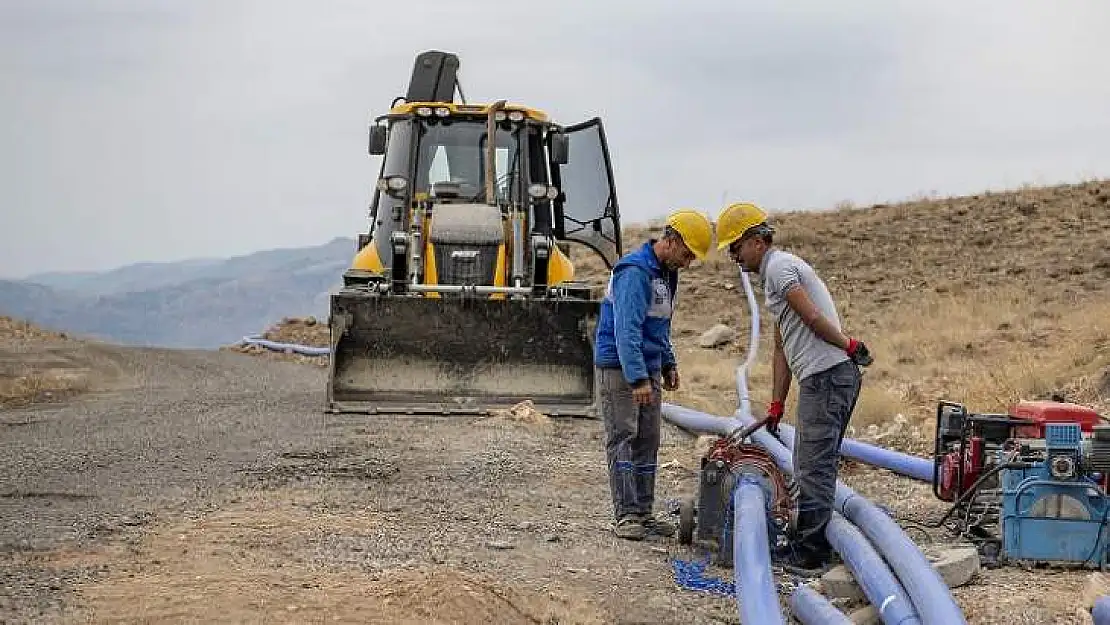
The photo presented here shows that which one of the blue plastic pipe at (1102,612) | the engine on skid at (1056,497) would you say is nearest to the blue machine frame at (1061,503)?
the engine on skid at (1056,497)

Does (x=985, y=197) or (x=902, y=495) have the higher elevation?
(x=985, y=197)

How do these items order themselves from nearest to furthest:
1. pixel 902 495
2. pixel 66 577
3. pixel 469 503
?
pixel 66 577
pixel 469 503
pixel 902 495

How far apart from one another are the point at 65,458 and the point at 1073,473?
668cm

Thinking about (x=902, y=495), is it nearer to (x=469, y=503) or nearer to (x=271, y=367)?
(x=469, y=503)

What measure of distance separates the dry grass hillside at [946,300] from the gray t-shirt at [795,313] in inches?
201

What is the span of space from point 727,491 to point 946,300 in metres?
16.1

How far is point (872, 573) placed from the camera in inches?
213

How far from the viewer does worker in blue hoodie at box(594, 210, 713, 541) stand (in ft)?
23.5

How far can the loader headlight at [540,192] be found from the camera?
44.1ft

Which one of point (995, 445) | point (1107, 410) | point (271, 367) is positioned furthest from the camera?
point (271, 367)

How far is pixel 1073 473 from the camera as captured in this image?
626 cm

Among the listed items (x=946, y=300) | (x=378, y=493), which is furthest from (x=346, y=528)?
(x=946, y=300)

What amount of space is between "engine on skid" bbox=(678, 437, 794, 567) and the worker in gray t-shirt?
170 millimetres

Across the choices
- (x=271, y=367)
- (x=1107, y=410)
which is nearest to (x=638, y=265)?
(x=1107, y=410)
